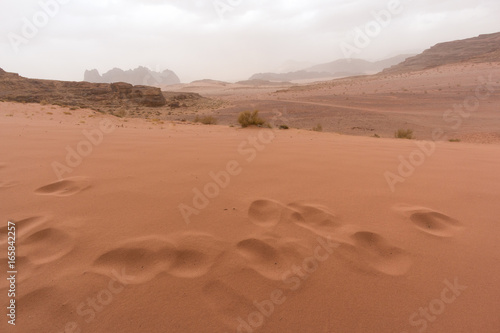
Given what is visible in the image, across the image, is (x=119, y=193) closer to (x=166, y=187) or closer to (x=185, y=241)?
(x=166, y=187)

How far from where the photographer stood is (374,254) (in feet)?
5.26

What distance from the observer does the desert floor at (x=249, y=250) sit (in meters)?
1.20

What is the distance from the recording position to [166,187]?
8.16 ft

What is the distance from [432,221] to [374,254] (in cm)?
78

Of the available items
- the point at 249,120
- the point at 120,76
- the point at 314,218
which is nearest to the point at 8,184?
the point at 314,218

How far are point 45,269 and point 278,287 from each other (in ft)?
4.33

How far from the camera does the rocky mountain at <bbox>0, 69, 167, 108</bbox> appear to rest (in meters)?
24.7

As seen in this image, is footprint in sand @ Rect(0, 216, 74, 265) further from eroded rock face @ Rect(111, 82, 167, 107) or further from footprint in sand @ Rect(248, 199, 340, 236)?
eroded rock face @ Rect(111, 82, 167, 107)

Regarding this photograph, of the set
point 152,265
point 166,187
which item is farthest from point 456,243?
point 166,187

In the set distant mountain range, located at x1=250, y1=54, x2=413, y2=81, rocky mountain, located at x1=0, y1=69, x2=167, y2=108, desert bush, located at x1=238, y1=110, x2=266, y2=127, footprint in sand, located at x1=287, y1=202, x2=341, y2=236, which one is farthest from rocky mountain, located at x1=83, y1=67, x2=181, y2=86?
footprint in sand, located at x1=287, y1=202, x2=341, y2=236

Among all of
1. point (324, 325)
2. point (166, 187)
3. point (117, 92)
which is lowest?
point (324, 325)

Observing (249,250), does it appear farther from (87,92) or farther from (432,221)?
(87,92)

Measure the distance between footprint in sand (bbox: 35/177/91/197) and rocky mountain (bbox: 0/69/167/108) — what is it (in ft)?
81.3

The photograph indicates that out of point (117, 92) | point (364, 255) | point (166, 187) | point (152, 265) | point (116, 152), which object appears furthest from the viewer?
point (117, 92)
